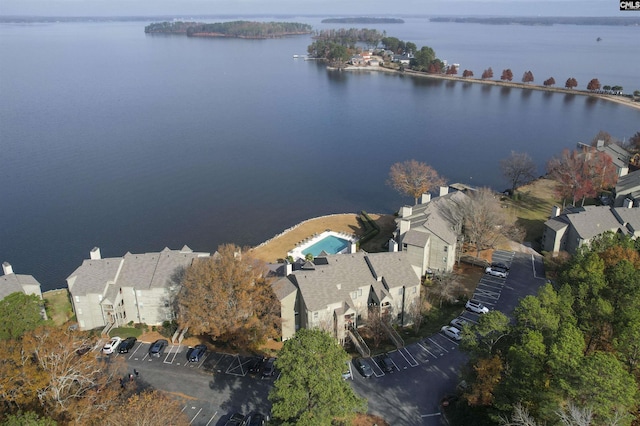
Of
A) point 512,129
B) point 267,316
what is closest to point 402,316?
point 267,316

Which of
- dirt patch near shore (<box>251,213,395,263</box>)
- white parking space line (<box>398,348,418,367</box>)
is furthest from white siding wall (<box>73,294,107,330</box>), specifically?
white parking space line (<box>398,348,418,367</box>)

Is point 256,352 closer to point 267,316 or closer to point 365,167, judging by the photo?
point 267,316

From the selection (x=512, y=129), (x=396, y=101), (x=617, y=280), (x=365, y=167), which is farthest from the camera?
(x=396, y=101)

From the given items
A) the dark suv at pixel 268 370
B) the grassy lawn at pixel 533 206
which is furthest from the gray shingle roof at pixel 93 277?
the grassy lawn at pixel 533 206

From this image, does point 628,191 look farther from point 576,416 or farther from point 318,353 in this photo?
point 318,353

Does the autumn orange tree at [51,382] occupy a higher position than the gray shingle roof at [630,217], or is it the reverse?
the gray shingle roof at [630,217]

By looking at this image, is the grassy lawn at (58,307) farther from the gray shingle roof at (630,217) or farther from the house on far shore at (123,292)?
the gray shingle roof at (630,217)
